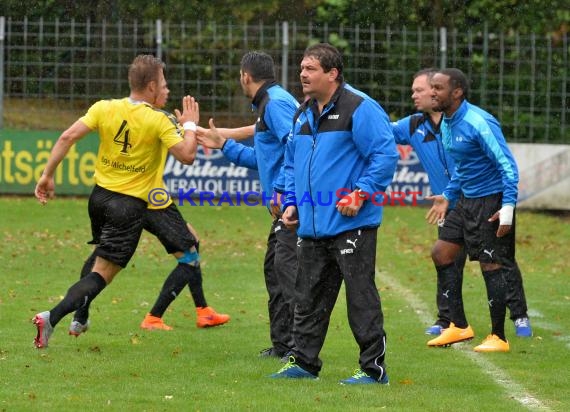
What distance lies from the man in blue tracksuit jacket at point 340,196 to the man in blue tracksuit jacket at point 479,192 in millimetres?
1735

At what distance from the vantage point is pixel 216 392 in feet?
24.5

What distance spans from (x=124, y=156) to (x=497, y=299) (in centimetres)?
291

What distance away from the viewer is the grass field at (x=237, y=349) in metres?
7.30

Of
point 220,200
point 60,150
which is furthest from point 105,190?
point 220,200

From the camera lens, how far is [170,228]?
10016 mm

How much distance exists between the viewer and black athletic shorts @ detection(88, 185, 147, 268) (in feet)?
29.9

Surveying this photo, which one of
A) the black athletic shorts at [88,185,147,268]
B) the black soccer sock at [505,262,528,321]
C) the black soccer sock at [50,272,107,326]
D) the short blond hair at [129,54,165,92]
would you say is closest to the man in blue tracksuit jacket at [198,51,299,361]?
the short blond hair at [129,54,165,92]

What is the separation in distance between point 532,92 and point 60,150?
1341cm

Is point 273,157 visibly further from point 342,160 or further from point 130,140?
point 342,160

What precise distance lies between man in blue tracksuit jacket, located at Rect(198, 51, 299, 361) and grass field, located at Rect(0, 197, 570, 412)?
34 centimetres

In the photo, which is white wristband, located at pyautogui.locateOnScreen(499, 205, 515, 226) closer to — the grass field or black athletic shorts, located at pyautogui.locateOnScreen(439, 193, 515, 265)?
black athletic shorts, located at pyautogui.locateOnScreen(439, 193, 515, 265)

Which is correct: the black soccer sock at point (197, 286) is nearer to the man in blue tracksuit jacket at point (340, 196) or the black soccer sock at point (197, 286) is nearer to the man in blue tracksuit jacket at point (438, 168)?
the man in blue tracksuit jacket at point (438, 168)

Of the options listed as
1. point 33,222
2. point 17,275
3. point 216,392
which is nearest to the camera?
point 216,392

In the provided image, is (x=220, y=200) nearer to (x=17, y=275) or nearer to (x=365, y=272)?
(x=17, y=275)
